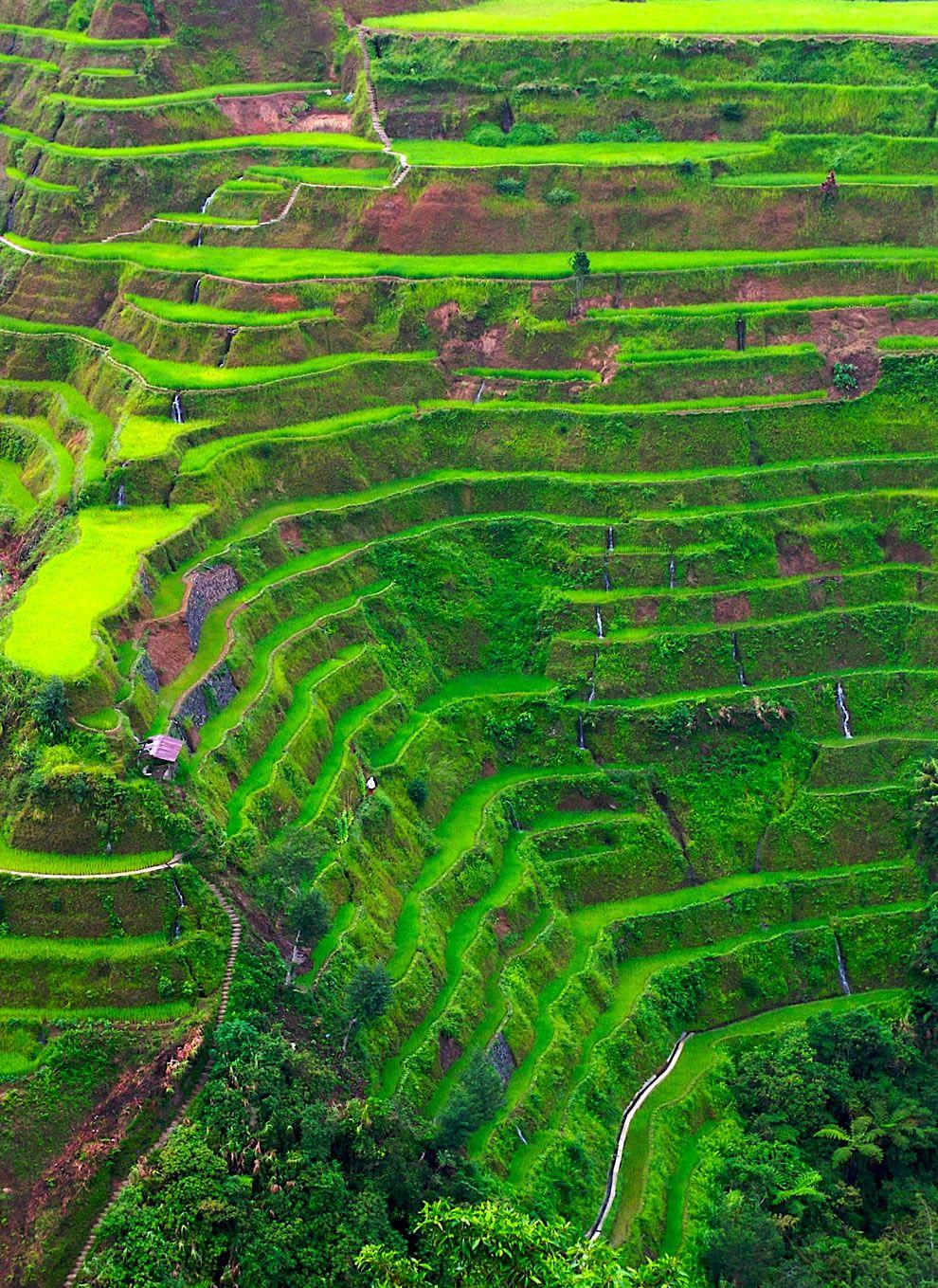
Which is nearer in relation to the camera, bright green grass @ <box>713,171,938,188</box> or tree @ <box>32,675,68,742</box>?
tree @ <box>32,675,68,742</box>

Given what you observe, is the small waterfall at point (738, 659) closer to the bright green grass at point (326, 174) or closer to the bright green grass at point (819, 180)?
the bright green grass at point (819, 180)

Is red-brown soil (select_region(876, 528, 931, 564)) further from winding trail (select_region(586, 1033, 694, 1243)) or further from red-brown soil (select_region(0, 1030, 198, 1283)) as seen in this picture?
red-brown soil (select_region(0, 1030, 198, 1283))

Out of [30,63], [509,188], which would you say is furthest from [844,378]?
[30,63]

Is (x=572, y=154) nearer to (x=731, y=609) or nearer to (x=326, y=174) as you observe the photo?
(x=326, y=174)

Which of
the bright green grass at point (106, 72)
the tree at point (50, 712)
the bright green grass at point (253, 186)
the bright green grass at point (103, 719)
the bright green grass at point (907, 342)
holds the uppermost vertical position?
the bright green grass at point (106, 72)

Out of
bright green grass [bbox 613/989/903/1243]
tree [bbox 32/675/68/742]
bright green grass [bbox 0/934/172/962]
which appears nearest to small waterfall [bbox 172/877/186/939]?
bright green grass [bbox 0/934/172/962]

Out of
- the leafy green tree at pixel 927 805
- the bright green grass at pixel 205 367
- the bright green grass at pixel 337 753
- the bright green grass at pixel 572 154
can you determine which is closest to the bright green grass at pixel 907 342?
the bright green grass at pixel 572 154
